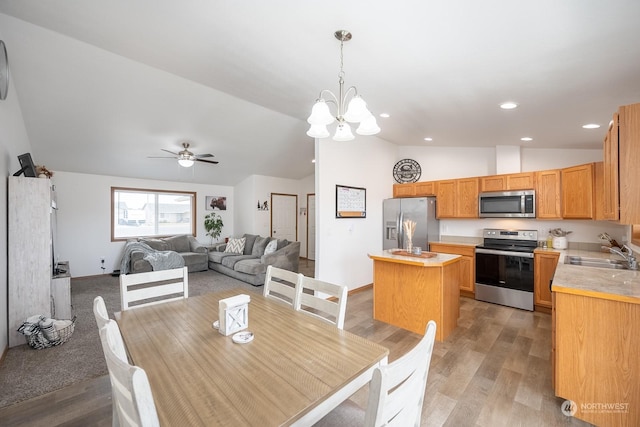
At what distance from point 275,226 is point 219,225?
1.55 meters

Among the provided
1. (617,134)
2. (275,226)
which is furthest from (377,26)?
(275,226)

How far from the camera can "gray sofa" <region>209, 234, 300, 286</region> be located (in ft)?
17.3

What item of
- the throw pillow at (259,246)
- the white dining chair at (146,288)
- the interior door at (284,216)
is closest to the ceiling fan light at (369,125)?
the white dining chair at (146,288)

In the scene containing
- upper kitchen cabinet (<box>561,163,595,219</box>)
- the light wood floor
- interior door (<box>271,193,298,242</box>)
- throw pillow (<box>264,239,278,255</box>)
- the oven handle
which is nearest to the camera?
the light wood floor

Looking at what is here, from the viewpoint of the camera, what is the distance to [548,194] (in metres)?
3.83

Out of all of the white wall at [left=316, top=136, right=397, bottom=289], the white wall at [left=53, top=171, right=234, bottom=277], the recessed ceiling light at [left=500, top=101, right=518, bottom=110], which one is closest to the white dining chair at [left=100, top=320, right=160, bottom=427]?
the white wall at [left=316, top=136, right=397, bottom=289]

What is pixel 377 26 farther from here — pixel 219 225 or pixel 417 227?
pixel 219 225

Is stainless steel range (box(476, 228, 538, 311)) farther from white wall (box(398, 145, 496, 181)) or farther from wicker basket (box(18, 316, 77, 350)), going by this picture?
wicker basket (box(18, 316, 77, 350))

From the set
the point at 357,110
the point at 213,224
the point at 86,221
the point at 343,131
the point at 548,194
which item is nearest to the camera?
the point at 357,110

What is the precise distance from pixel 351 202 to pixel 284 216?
12.4 ft

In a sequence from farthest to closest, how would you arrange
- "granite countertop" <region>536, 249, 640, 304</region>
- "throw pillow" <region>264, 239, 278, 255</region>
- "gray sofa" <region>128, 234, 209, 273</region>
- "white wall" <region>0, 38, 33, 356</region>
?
"gray sofa" <region>128, 234, 209, 273</region> → "throw pillow" <region>264, 239, 278, 255</region> → "white wall" <region>0, 38, 33, 356</region> → "granite countertop" <region>536, 249, 640, 304</region>

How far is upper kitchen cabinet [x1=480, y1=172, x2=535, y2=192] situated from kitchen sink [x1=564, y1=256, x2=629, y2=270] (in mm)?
1312

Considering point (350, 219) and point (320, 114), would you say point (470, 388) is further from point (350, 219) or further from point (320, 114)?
point (350, 219)

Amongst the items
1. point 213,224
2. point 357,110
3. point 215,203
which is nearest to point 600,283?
point 357,110
